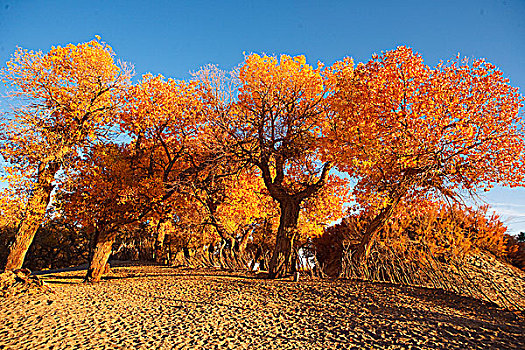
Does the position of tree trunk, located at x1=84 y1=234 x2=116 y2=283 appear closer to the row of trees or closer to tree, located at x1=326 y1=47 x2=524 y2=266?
the row of trees

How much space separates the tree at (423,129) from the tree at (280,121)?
127 cm

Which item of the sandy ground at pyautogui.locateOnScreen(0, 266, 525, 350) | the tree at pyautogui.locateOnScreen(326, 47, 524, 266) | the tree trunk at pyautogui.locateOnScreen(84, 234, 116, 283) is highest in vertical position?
the tree at pyautogui.locateOnScreen(326, 47, 524, 266)

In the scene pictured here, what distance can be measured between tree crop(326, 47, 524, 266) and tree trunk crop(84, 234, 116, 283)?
9162mm

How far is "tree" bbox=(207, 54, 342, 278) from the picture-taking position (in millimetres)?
9750

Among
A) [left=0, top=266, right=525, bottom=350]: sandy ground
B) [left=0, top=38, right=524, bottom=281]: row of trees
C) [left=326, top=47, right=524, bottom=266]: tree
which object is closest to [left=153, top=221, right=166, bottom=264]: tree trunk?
[left=0, top=38, right=524, bottom=281]: row of trees

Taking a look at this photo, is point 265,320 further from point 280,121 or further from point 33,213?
point 33,213

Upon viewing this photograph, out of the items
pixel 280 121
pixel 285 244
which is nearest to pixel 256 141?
pixel 280 121

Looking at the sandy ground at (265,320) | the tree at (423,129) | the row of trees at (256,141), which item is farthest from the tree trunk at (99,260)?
the tree at (423,129)

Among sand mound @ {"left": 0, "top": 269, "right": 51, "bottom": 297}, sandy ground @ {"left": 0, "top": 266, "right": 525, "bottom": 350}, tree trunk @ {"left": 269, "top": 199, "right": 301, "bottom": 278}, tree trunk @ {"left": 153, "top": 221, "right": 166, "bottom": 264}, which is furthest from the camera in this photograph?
tree trunk @ {"left": 153, "top": 221, "right": 166, "bottom": 264}

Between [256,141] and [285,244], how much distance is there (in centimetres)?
375

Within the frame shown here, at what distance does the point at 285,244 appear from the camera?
32.2 ft

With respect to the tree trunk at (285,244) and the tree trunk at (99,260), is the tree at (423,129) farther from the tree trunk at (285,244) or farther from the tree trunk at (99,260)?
the tree trunk at (99,260)

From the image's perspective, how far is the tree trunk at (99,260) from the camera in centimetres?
1062

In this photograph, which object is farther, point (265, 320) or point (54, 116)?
point (54, 116)
